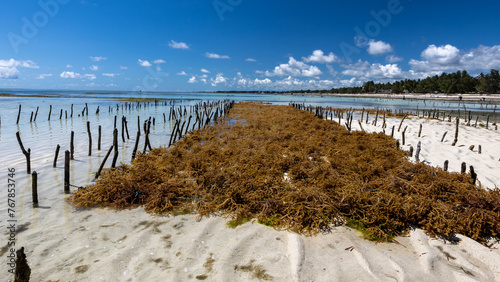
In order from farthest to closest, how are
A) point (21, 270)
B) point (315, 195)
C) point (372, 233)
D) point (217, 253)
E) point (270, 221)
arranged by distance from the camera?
point (315, 195)
point (270, 221)
point (372, 233)
point (217, 253)
point (21, 270)

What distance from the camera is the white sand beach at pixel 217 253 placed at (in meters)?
3.13

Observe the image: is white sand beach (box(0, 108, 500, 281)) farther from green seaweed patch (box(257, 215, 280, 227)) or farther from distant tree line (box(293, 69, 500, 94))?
distant tree line (box(293, 69, 500, 94))

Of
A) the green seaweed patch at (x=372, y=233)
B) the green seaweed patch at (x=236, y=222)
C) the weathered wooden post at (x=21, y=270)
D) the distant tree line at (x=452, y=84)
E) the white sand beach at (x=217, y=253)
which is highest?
the distant tree line at (x=452, y=84)

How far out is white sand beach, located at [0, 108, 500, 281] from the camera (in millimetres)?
3133

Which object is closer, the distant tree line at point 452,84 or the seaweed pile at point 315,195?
the seaweed pile at point 315,195

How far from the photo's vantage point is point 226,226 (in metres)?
4.39

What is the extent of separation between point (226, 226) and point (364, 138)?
30.8ft

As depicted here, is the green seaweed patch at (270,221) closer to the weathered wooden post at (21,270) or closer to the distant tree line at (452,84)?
the weathered wooden post at (21,270)

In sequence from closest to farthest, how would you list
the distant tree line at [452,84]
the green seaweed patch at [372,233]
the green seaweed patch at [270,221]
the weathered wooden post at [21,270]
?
the weathered wooden post at [21,270]
the green seaweed patch at [372,233]
the green seaweed patch at [270,221]
the distant tree line at [452,84]

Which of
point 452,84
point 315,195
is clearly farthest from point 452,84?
point 315,195

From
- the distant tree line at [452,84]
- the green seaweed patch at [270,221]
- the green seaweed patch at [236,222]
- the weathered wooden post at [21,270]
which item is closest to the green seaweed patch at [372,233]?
the green seaweed patch at [270,221]

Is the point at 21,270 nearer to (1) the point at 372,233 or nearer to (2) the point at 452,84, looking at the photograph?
(1) the point at 372,233

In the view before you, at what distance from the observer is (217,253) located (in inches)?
141

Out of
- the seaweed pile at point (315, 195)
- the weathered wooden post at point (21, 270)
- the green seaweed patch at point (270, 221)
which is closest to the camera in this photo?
the weathered wooden post at point (21, 270)
